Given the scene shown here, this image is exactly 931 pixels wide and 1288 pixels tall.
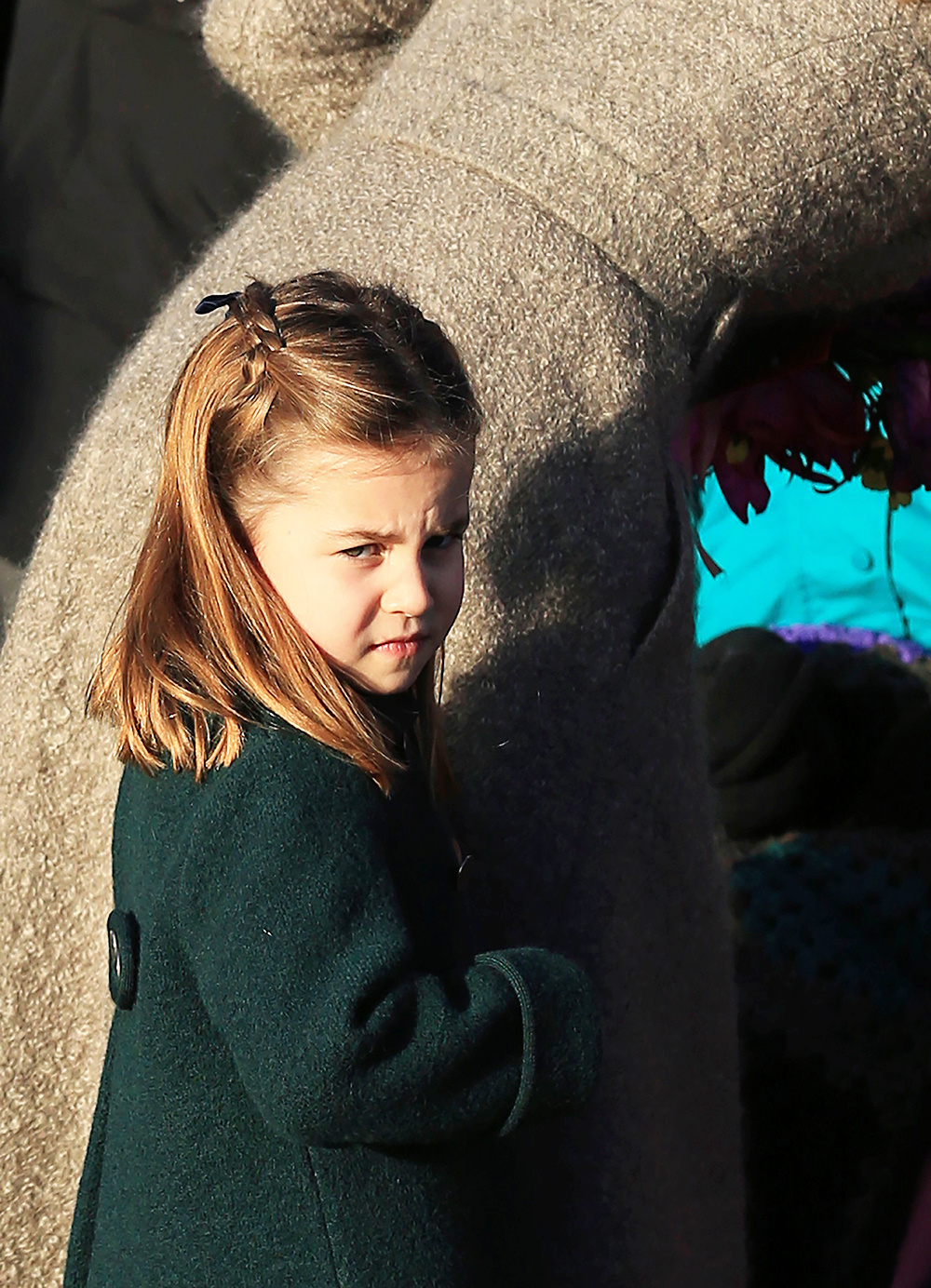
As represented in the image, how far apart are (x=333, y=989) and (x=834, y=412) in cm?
102

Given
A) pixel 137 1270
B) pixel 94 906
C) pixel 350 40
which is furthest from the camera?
pixel 350 40

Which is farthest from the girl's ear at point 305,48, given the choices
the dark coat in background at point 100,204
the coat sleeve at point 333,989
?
the coat sleeve at point 333,989

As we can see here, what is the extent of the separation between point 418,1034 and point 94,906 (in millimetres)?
384

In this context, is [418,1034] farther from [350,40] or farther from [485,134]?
[350,40]

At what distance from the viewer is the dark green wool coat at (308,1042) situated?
861 millimetres

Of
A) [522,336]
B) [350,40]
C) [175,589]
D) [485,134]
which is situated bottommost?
[175,589]

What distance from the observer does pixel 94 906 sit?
1.16 meters

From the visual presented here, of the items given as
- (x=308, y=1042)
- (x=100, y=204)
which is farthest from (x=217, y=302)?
(x=100, y=204)

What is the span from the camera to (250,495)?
926 millimetres

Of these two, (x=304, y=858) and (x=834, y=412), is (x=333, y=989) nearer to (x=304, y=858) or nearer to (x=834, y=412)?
(x=304, y=858)

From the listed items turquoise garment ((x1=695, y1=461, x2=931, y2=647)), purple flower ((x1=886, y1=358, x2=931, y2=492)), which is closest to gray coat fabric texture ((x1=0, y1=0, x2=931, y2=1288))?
purple flower ((x1=886, y1=358, x2=931, y2=492))

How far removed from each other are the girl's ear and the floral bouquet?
46cm

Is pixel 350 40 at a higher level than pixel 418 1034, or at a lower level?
higher

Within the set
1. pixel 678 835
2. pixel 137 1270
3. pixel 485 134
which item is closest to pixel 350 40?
pixel 485 134
